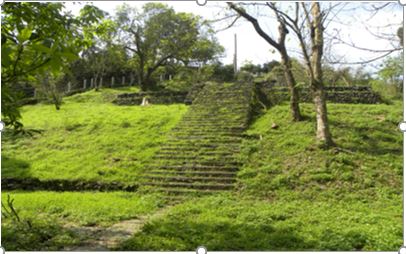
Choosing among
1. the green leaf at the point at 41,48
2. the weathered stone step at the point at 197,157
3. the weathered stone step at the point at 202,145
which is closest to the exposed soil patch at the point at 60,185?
the weathered stone step at the point at 197,157

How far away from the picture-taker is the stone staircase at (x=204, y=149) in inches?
411

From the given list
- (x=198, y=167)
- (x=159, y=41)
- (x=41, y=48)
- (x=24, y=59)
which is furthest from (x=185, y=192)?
(x=159, y=41)

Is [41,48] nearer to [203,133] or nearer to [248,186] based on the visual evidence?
[248,186]

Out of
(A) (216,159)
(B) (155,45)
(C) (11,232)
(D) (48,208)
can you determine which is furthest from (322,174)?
(B) (155,45)

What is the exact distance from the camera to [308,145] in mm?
11578

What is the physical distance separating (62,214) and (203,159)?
4.73 metres

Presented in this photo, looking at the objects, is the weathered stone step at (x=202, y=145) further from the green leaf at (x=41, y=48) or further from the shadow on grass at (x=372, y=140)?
the green leaf at (x=41, y=48)

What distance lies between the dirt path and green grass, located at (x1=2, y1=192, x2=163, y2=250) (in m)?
0.14

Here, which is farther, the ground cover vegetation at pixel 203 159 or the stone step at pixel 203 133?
the stone step at pixel 203 133

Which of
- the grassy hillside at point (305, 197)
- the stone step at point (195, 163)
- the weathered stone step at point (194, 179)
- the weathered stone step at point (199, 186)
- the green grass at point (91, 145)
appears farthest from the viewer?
the green grass at point (91, 145)

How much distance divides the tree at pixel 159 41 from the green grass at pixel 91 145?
10736 mm

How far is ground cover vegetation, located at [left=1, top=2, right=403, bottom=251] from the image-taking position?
14.6 ft

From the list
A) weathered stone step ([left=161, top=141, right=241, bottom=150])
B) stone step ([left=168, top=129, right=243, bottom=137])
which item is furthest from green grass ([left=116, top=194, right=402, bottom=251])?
stone step ([left=168, top=129, right=243, bottom=137])

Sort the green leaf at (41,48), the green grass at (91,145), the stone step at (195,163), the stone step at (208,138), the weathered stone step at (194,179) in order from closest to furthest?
the green leaf at (41,48)
the weathered stone step at (194,179)
the stone step at (195,163)
the green grass at (91,145)
the stone step at (208,138)
